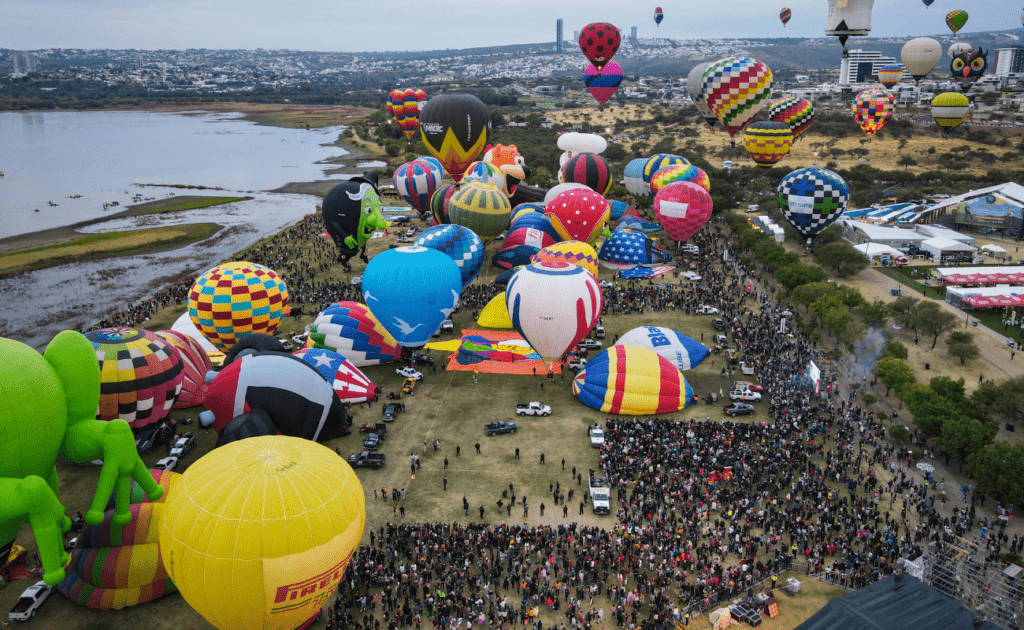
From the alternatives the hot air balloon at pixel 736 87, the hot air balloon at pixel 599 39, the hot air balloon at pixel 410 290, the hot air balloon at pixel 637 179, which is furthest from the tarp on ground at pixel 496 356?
the hot air balloon at pixel 599 39

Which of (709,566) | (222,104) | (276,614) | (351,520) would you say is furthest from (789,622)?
(222,104)

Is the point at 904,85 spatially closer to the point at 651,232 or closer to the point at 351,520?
the point at 651,232

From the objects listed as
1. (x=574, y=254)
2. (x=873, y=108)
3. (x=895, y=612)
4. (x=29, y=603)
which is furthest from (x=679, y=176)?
(x=873, y=108)

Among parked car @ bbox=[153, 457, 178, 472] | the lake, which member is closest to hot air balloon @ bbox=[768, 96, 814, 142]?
the lake

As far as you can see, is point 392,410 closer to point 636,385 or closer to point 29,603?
point 636,385

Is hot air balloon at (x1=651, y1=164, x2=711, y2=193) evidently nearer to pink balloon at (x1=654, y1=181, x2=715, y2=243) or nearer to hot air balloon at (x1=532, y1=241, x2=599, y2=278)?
pink balloon at (x1=654, y1=181, x2=715, y2=243)
